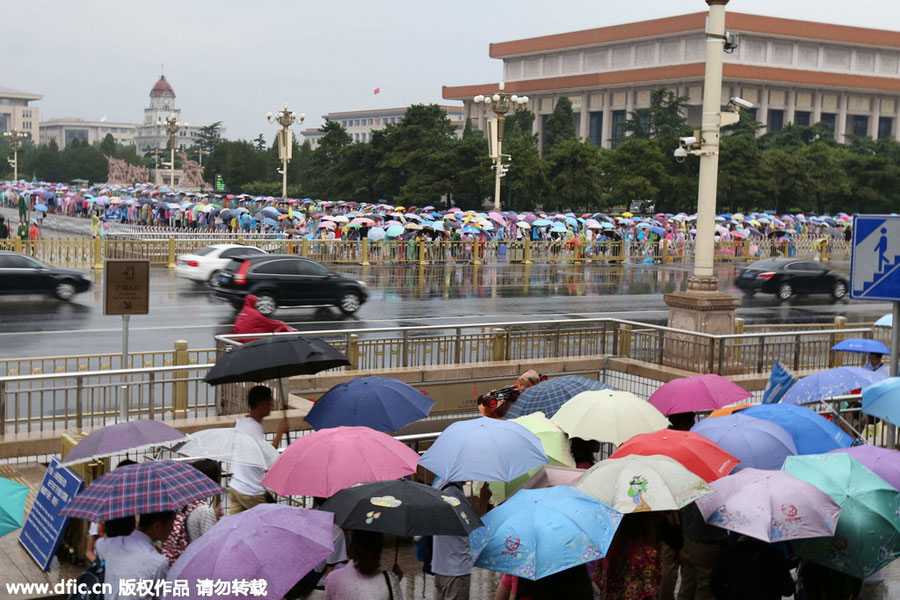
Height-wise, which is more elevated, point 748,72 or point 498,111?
point 748,72

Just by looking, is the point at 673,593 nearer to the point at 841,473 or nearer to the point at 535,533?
the point at 841,473

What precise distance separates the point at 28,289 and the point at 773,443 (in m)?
21.9

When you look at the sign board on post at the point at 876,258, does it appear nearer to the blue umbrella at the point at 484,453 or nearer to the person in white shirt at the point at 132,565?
the blue umbrella at the point at 484,453

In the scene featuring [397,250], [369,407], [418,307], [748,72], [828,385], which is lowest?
[418,307]

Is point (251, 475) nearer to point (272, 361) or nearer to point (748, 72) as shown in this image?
point (272, 361)

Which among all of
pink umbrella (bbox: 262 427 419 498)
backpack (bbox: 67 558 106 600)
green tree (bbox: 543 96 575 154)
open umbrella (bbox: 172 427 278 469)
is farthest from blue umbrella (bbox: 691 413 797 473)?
green tree (bbox: 543 96 575 154)

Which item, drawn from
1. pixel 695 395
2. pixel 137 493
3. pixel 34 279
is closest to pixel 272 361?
pixel 137 493

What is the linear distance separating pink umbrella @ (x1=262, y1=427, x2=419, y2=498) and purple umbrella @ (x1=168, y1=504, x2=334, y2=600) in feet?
4.01

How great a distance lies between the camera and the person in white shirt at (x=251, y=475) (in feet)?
25.0

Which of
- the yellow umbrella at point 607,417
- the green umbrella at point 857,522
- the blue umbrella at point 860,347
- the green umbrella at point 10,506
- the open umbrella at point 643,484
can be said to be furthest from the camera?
the blue umbrella at point 860,347

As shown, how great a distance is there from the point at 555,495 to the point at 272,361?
4148 mm

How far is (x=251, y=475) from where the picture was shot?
25.2 feet

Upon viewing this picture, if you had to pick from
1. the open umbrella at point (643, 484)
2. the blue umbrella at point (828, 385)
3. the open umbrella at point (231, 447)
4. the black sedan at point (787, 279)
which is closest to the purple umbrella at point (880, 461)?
the open umbrella at point (643, 484)

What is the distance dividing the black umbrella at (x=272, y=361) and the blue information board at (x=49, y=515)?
2185 millimetres
